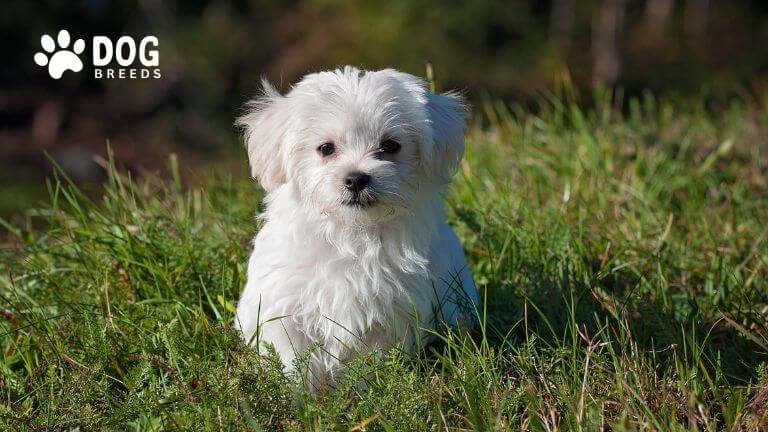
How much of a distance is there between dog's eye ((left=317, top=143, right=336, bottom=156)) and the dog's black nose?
0.26 meters

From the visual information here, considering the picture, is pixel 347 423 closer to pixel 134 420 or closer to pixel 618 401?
pixel 134 420

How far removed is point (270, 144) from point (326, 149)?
25 centimetres

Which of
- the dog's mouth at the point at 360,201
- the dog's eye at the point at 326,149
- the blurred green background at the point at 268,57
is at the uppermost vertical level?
the dog's eye at the point at 326,149

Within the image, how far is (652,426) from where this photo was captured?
294 cm

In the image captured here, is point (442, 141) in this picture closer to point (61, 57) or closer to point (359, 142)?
point (359, 142)

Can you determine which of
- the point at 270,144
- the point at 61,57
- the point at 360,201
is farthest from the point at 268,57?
the point at 360,201

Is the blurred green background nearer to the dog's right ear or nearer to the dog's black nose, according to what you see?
the dog's right ear

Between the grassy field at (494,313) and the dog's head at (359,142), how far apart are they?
0.59 metres

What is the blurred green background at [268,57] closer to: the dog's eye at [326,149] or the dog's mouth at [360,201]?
the dog's eye at [326,149]

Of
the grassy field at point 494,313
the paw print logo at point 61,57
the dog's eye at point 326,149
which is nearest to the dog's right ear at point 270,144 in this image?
the dog's eye at point 326,149

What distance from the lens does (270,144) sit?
348cm

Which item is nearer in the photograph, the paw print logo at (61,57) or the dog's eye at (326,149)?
the dog's eye at (326,149)

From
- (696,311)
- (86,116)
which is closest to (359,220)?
(696,311)

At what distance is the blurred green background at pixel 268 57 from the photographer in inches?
669
